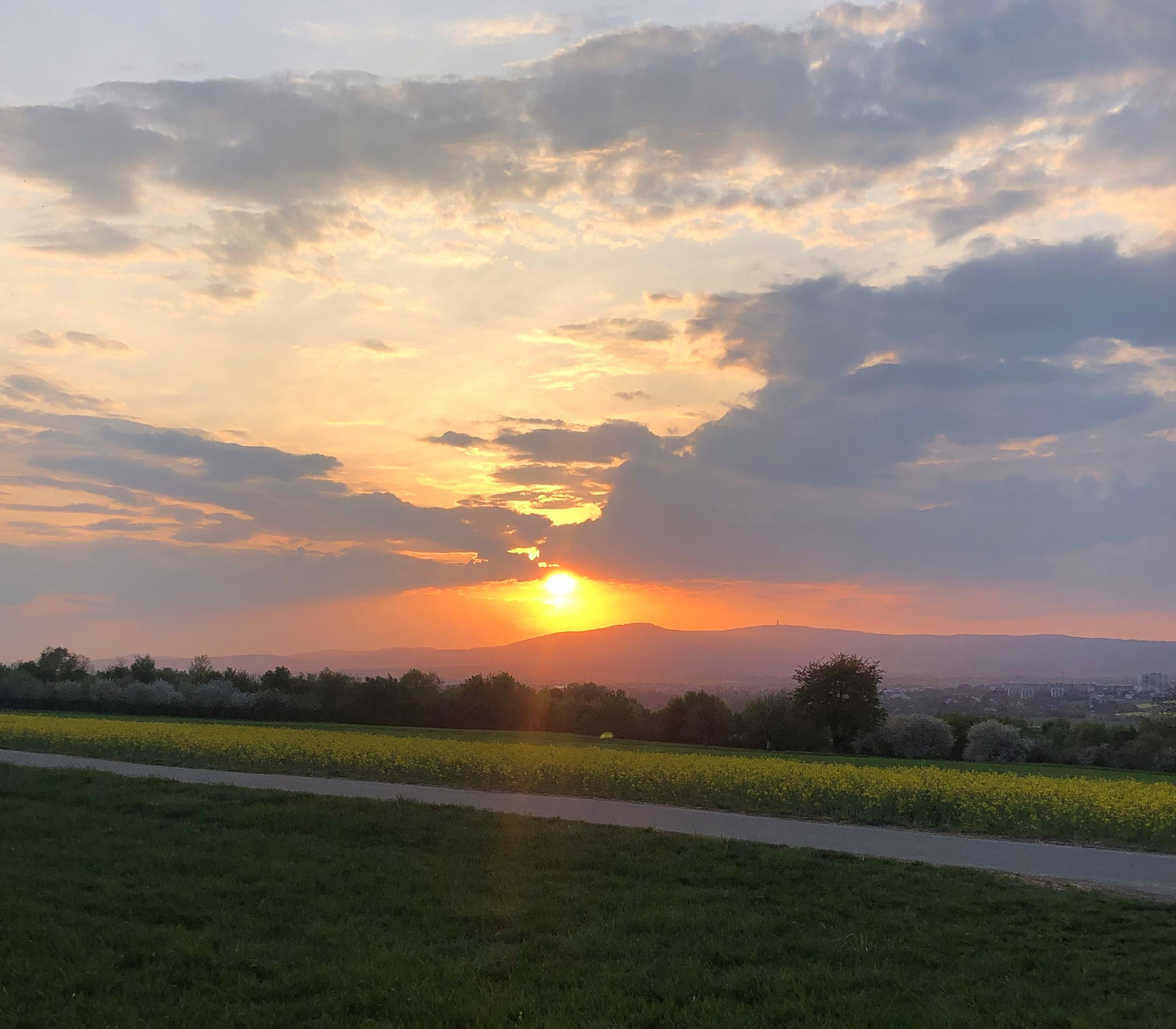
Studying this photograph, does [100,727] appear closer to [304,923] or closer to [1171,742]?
[304,923]

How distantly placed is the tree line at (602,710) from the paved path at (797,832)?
38.4 m

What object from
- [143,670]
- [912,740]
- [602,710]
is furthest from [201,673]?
[912,740]

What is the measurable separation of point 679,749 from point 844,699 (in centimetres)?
1734

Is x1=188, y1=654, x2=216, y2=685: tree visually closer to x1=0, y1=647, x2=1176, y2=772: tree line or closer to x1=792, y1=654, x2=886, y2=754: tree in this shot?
x1=0, y1=647, x2=1176, y2=772: tree line

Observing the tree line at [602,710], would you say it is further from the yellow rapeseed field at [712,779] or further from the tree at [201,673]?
the yellow rapeseed field at [712,779]

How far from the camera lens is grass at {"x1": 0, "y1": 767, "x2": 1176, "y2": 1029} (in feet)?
23.0

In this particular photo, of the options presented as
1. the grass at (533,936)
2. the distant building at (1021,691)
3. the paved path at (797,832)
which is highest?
the grass at (533,936)

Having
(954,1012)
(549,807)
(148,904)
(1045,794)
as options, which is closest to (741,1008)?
(954,1012)

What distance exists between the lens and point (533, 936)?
905cm

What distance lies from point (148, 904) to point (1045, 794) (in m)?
17.0

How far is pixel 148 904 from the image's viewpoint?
9.71m

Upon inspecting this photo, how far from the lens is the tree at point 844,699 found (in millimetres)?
55156

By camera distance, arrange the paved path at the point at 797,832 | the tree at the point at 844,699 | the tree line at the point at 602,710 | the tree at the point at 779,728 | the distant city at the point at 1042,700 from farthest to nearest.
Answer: the distant city at the point at 1042,700 → the tree at the point at 779,728 → the tree at the point at 844,699 → the tree line at the point at 602,710 → the paved path at the point at 797,832

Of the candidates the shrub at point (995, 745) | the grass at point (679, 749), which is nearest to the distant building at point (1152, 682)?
the shrub at point (995, 745)
